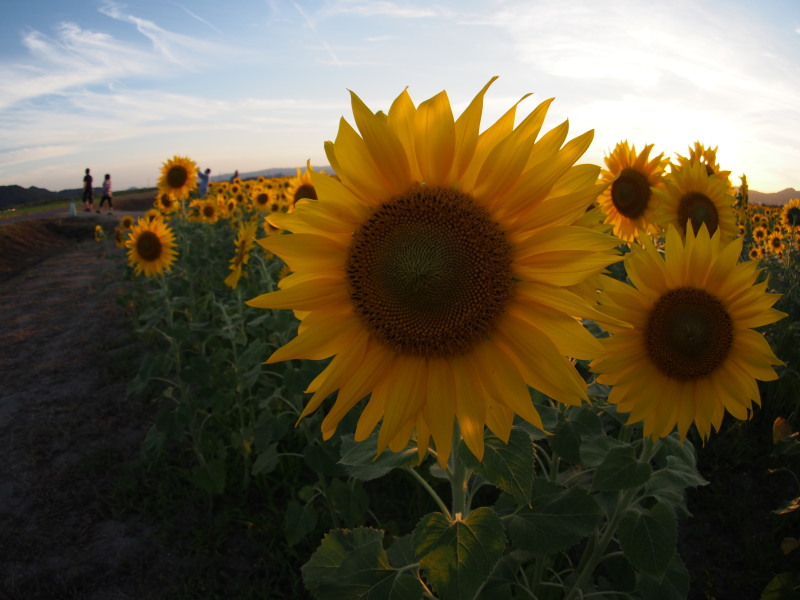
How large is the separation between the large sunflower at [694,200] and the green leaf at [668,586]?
7.60ft

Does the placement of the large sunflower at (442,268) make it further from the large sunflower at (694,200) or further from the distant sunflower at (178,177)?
the distant sunflower at (178,177)

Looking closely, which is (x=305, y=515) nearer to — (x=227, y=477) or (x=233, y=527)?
(x=233, y=527)

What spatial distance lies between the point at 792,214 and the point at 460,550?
32.2 ft

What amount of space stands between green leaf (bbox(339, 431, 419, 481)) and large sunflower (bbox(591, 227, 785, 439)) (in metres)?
0.74

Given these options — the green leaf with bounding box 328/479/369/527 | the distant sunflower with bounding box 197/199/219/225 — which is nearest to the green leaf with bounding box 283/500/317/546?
the green leaf with bounding box 328/479/369/527

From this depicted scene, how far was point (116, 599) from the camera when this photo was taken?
Answer: 3223 mm

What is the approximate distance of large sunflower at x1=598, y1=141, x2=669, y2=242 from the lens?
378 centimetres

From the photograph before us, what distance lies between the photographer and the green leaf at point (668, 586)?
6.08 ft

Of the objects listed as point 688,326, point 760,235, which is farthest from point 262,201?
point 760,235

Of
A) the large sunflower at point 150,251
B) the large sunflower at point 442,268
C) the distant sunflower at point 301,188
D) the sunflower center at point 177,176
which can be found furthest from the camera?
the sunflower center at point 177,176

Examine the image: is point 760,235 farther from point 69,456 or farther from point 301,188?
point 69,456

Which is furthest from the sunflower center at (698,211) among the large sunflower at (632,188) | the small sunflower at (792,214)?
the small sunflower at (792,214)

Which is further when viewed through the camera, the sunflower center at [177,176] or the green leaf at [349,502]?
the sunflower center at [177,176]

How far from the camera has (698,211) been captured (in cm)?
353
